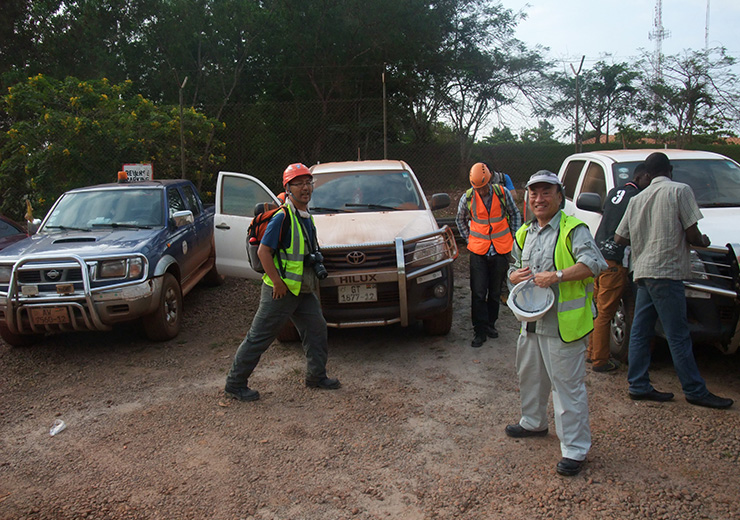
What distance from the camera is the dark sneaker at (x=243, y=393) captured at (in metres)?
4.80

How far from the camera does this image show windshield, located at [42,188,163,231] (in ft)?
22.6

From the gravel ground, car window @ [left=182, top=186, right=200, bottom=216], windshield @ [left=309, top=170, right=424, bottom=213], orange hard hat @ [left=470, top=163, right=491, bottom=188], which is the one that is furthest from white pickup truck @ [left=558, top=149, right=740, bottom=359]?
car window @ [left=182, top=186, right=200, bottom=216]

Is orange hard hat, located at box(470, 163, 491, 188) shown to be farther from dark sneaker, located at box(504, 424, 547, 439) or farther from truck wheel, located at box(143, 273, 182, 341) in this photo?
truck wheel, located at box(143, 273, 182, 341)

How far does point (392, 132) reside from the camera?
516 inches

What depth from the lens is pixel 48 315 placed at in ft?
18.5

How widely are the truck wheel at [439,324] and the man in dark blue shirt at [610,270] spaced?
1412 mm

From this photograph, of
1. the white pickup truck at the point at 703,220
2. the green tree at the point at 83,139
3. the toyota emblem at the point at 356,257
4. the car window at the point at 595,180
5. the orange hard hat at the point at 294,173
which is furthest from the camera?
the green tree at the point at 83,139

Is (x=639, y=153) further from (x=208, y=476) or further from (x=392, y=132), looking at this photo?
(x=392, y=132)

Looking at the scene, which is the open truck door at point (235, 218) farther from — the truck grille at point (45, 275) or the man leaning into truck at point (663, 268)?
the man leaning into truck at point (663, 268)

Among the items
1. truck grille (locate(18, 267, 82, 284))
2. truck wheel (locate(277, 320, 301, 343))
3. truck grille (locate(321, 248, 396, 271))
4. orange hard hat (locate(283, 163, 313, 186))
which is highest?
orange hard hat (locate(283, 163, 313, 186))

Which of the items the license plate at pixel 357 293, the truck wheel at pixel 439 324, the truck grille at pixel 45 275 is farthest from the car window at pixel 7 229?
the truck wheel at pixel 439 324

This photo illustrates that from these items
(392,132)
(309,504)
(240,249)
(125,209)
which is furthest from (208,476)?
(392,132)

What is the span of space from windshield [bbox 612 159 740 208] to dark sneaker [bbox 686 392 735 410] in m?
1.99

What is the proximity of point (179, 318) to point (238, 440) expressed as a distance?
284 centimetres
